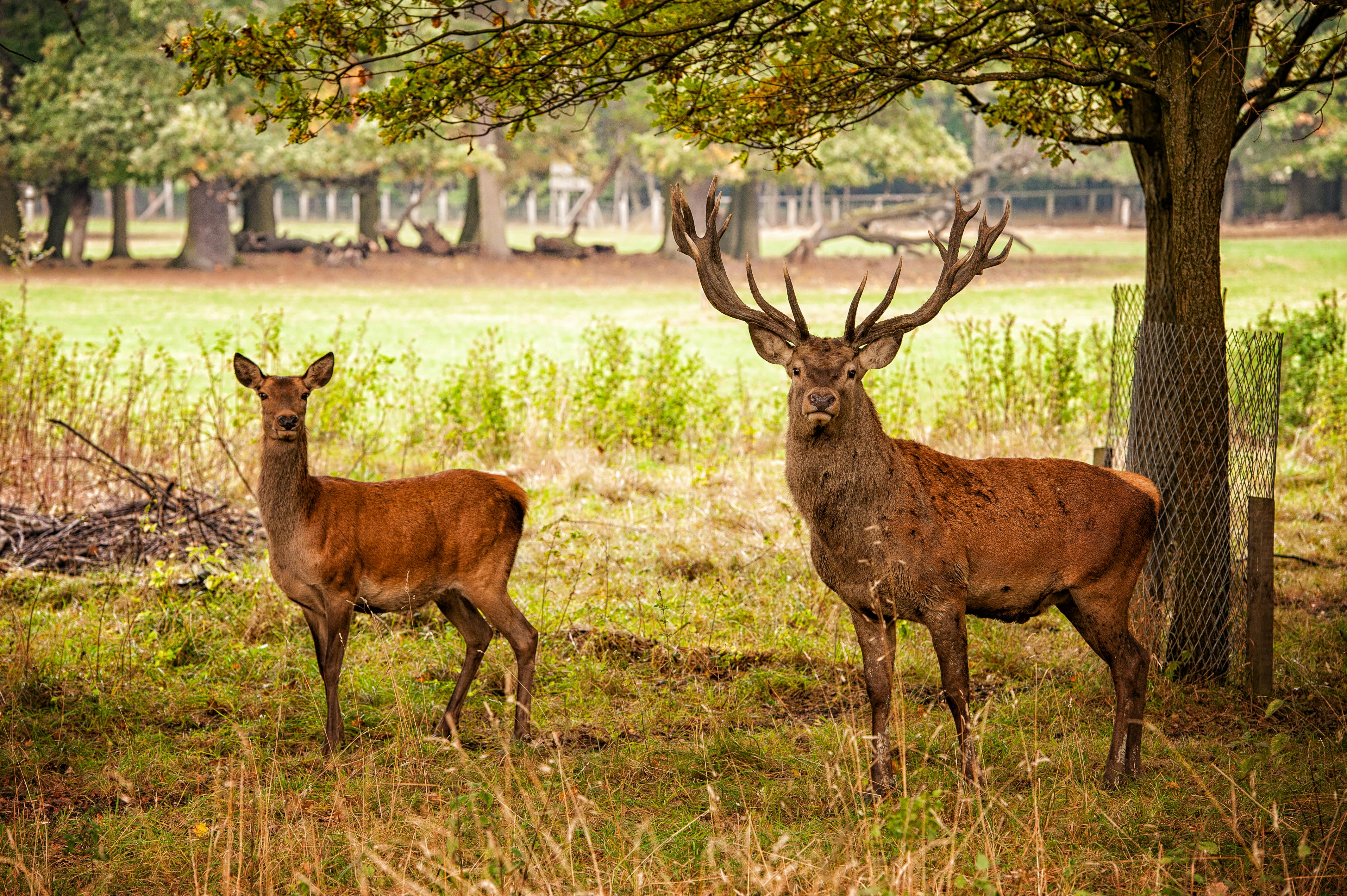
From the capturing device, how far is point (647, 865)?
4.07 meters

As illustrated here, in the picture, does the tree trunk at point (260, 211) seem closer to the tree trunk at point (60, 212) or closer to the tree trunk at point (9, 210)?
the tree trunk at point (60, 212)

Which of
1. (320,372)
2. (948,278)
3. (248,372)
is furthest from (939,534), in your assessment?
(248,372)

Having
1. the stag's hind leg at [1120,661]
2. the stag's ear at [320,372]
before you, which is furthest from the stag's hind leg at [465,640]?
the stag's hind leg at [1120,661]

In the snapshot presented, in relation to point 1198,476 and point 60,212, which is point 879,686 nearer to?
point 1198,476

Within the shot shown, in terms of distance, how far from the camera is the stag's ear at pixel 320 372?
559 cm

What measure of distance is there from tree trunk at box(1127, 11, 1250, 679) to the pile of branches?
16.7 ft

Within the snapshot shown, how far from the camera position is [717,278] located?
536 cm

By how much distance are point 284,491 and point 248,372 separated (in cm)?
61

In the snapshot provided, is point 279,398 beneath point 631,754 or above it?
above

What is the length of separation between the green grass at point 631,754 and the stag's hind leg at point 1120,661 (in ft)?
0.41

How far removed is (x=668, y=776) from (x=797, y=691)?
1.21 meters

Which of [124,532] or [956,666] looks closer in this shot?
[956,666]

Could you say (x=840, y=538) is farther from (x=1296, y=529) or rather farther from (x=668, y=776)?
(x=1296, y=529)

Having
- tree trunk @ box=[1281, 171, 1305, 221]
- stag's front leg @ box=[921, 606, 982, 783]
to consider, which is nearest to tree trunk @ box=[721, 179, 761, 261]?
tree trunk @ box=[1281, 171, 1305, 221]
